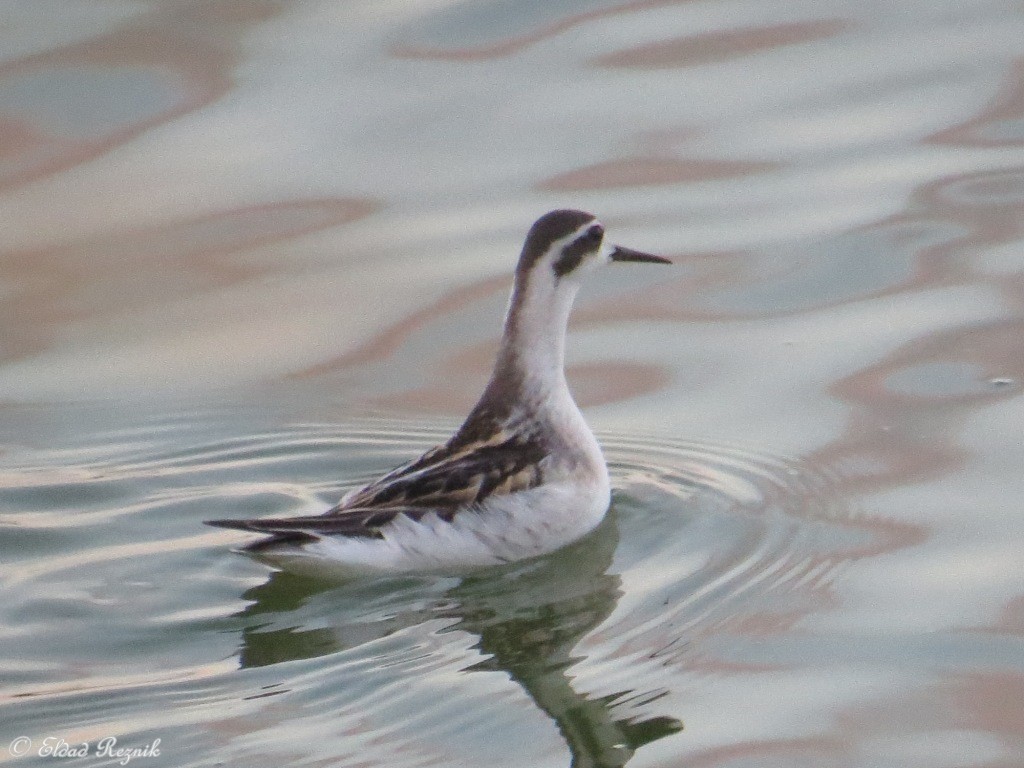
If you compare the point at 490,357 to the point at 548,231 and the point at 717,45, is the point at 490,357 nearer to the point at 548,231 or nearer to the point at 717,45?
the point at 548,231

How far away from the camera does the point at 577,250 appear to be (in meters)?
8.26

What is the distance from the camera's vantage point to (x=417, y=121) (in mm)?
12008

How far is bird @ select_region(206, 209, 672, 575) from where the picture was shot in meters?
7.40

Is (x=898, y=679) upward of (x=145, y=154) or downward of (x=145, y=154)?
downward

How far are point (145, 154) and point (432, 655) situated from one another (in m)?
5.81

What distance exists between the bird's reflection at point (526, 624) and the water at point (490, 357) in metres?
0.02

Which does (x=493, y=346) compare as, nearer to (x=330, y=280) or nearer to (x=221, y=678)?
(x=330, y=280)

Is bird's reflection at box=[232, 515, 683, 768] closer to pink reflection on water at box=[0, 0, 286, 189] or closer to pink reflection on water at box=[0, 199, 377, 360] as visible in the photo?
pink reflection on water at box=[0, 199, 377, 360]

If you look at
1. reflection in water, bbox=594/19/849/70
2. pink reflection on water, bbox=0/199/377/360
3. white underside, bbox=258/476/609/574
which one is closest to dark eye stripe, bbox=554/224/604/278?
white underside, bbox=258/476/609/574

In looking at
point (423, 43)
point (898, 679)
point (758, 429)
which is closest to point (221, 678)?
point (898, 679)

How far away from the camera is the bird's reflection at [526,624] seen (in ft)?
20.9

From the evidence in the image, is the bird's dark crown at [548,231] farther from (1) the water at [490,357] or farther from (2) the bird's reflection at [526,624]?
(2) the bird's reflection at [526,624]

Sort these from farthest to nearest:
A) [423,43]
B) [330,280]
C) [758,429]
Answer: [423,43] → [330,280] → [758,429]

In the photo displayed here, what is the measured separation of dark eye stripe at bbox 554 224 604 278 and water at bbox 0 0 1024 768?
97 centimetres
